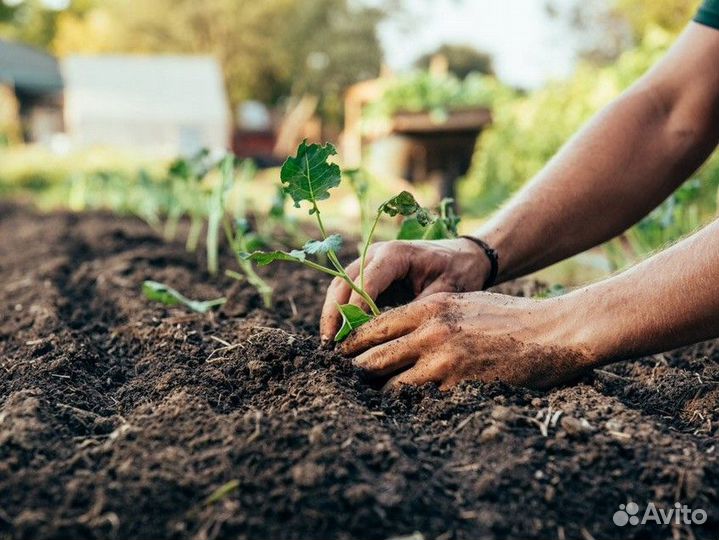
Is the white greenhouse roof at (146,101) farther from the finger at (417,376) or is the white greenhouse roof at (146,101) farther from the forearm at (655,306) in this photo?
the forearm at (655,306)

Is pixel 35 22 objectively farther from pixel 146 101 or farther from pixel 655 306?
pixel 655 306

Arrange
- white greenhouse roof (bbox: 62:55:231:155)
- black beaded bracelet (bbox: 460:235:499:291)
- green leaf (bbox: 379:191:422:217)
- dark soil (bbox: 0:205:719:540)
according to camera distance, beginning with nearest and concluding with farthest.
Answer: dark soil (bbox: 0:205:719:540)
green leaf (bbox: 379:191:422:217)
black beaded bracelet (bbox: 460:235:499:291)
white greenhouse roof (bbox: 62:55:231:155)

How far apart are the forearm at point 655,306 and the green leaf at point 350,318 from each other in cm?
42

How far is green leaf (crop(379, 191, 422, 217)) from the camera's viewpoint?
147 cm

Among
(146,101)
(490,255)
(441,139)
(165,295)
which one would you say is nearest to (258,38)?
(146,101)

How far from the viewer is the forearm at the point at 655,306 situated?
125 centimetres

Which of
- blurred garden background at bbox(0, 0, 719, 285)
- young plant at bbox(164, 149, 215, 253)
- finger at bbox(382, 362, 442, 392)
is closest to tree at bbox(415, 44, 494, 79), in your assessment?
blurred garden background at bbox(0, 0, 719, 285)

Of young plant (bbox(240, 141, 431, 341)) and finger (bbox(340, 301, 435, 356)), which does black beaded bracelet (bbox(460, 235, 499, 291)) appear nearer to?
young plant (bbox(240, 141, 431, 341))

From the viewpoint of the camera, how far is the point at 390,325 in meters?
1.46

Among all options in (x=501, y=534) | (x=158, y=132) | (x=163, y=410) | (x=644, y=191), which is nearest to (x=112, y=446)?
(x=163, y=410)

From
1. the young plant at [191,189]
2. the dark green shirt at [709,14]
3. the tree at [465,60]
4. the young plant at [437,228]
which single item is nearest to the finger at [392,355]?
the young plant at [437,228]

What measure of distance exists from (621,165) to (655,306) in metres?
0.75

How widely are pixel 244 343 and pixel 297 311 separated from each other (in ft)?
1.85

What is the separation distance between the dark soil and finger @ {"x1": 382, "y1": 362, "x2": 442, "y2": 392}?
1.2 inches
